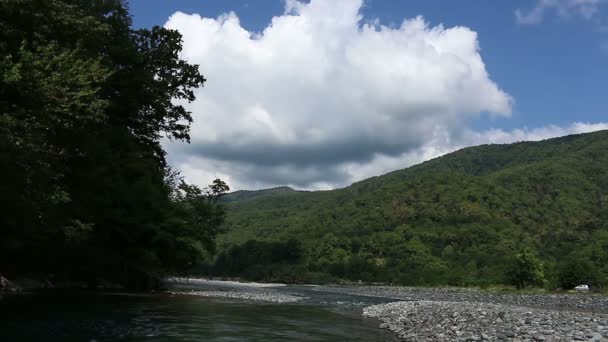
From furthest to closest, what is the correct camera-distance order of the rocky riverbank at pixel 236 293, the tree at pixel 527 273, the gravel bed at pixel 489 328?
the tree at pixel 527 273 < the rocky riverbank at pixel 236 293 < the gravel bed at pixel 489 328

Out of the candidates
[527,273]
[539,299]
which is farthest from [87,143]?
[527,273]

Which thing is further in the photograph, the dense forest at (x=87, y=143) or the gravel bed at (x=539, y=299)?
the gravel bed at (x=539, y=299)

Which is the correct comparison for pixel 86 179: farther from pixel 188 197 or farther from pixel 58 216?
pixel 188 197

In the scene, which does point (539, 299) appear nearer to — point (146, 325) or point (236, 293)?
point (236, 293)

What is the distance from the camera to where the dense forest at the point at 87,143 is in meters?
19.9

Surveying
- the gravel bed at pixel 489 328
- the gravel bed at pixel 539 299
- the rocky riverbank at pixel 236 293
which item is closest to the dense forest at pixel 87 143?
the rocky riverbank at pixel 236 293

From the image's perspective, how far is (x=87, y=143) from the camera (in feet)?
96.6

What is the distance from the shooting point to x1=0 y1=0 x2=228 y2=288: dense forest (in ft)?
65.3

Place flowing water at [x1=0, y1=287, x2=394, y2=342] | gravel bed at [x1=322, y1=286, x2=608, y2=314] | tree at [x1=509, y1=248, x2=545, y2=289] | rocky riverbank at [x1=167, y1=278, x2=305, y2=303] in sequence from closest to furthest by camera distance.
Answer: flowing water at [x1=0, y1=287, x2=394, y2=342], gravel bed at [x1=322, y1=286, x2=608, y2=314], rocky riverbank at [x1=167, y1=278, x2=305, y2=303], tree at [x1=509, y1=248, x2=545, y2=289]

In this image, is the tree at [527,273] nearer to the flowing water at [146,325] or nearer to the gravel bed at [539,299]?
the gravel bed at [539,299]

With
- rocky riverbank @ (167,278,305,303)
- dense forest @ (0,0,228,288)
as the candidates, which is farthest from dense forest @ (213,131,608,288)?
dense forest @ (0,0,228,288)

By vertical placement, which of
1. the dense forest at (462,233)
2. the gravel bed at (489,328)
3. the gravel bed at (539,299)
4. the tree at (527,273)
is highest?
the dense forest at (462,233)

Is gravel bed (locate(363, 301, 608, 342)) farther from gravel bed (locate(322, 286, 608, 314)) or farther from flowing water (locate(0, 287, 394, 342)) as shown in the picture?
gravel bed (locate(322, 286, 608, 314))

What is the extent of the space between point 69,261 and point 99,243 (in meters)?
3.50
